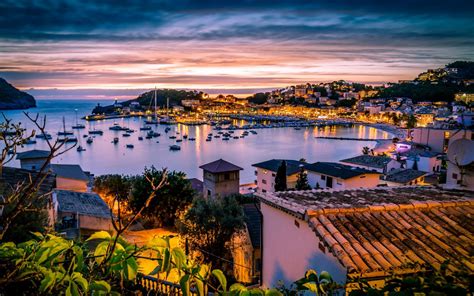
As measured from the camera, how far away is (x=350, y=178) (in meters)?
21.9

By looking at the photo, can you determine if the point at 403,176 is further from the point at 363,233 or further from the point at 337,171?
the point at 363,233

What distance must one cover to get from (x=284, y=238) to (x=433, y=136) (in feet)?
136

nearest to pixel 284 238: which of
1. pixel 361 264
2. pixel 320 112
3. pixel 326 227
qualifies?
pixel 326 227

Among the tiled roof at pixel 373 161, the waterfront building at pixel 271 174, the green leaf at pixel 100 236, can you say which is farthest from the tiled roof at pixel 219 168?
the green leaf at pixel 100 236

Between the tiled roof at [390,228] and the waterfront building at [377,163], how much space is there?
23.8m

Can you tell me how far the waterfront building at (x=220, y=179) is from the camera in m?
22.0

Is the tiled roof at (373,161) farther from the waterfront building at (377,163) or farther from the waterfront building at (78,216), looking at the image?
the waterfront building at (78,216)

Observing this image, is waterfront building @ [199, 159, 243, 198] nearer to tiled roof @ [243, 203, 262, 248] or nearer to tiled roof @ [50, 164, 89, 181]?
tiled roof @ [50, 164, 89, 181]

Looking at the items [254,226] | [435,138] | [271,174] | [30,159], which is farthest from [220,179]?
[435,138]

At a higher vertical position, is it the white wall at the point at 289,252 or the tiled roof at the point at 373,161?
the white wall at the point at 289,252

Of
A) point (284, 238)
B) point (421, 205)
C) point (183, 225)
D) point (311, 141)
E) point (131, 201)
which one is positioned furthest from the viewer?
point (311, 141)

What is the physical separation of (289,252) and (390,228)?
1328mm

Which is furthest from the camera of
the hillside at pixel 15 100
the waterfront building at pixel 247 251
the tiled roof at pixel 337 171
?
the hillside at pixel 15 100

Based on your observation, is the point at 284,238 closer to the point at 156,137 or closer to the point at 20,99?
the point at 156,137
